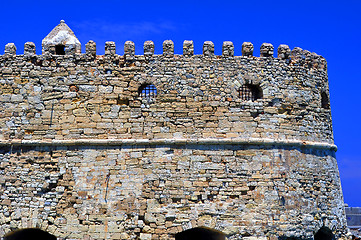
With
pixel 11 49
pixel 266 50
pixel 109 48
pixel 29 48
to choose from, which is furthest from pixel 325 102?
pixel 11 49

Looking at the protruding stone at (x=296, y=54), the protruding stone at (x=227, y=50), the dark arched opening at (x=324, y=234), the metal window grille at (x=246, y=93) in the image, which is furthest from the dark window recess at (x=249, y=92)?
the dark arched opening at (x=324, y=234)

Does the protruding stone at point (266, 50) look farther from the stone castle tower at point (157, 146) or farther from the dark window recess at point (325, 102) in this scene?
the dark window recess at point (325, 102)

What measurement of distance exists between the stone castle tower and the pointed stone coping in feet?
2.69

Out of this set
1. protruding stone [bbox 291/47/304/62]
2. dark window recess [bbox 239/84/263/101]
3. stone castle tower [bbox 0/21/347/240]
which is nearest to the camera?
stone castle tower [bbox 0/21/347/240]

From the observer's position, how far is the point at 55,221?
492 inches

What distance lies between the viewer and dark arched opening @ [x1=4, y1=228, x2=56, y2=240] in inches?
508

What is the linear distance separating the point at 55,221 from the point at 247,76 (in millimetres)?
6122

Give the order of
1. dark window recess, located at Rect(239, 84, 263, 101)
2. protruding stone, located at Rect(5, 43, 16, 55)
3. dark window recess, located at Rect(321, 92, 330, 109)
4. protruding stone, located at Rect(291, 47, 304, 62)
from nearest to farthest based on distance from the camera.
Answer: dark window recess, located at Rect(239, 84, 263, 101), protruding stone, located at Rect(5, 43, 16, 55), protruding stone, located at Rect(291, 47, 304, 62), dark window recess, located at Rect(321, 92, 330, 109)

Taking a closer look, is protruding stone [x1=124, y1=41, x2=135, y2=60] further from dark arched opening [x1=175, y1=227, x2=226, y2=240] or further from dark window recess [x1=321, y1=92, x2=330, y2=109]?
dark window recess [x1=321, y1=92, x2=330, y2=109]

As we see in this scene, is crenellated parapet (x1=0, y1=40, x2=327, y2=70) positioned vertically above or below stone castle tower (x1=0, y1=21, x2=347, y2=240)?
above

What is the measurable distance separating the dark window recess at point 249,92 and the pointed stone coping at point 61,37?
4774mm

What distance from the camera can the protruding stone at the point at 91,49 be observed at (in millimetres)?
13242

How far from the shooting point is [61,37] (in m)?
14.3

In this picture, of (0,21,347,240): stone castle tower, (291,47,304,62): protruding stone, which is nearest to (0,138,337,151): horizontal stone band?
(0,21,347,240): stone castle tower
